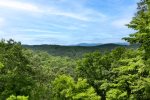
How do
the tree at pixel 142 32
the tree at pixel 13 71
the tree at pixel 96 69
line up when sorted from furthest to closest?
the tree at pixel 96 69
the tree at pixel 13 71
the tree at pixel 142 32

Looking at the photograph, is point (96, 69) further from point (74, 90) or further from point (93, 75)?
point (74, 90)

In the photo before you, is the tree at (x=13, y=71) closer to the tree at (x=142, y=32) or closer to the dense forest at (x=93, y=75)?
the dense forest at (x=93, y=75)

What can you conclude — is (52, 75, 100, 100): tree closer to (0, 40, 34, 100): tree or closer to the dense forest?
the dense forest

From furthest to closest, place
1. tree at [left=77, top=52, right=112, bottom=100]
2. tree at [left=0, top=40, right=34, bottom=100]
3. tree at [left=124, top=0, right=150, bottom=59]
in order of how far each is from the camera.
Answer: tree at [left=77, top=52, right=112, bottom=100] < tree at [left=0, top=40, right=34, bottom=100] < tree at [left=124, top=0, right=150, bottom=59]

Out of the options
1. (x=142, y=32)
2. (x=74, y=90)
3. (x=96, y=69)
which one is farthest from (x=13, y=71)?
(x=142, y=32)

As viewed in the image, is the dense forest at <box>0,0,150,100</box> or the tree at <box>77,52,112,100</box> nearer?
the dense forest at <box>0,0,150,100</box>

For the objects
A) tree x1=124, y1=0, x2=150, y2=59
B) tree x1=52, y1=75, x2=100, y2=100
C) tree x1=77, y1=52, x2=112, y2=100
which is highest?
tree x1=124, y1=0, x2=150, y2=59

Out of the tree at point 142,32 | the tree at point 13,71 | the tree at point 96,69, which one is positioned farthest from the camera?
the tree at point 96,69

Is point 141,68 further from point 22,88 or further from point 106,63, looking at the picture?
point 106,63

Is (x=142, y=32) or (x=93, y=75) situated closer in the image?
(x=142, y=32)

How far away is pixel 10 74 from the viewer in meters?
51.2

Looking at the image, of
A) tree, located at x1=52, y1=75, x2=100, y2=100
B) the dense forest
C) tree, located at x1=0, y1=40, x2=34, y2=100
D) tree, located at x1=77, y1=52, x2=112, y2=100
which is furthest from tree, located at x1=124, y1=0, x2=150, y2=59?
tree, located at x1=77, y1=52, x2=112, y2=100

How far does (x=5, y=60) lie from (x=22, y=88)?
9501 mm

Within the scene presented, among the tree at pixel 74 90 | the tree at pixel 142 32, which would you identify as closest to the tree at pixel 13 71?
the tree at pixel 74 90
